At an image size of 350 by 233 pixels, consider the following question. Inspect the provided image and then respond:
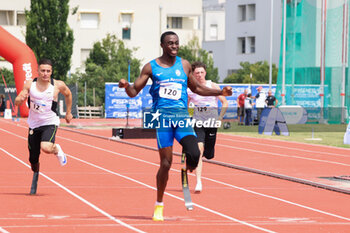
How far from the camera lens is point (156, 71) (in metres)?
8.65

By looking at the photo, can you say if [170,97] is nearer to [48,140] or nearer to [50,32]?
[48,140]

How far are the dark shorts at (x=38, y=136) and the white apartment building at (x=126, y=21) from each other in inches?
2103

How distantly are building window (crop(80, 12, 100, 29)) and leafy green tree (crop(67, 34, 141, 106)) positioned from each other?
571cm

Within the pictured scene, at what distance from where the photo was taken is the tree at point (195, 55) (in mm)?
62562

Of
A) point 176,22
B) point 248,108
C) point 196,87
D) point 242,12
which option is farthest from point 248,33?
point 196,87

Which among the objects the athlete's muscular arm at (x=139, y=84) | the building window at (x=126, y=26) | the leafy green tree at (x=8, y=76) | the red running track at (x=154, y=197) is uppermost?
the building window at (x=126, y=26)

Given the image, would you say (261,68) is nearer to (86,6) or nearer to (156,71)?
(86,6)

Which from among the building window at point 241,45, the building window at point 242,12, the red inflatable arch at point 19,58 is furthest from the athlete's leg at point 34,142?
the building window at point 241,45

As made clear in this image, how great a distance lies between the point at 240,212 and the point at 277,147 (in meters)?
13.6

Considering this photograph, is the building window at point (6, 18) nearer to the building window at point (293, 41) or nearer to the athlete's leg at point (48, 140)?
the building window at point (293, 41)

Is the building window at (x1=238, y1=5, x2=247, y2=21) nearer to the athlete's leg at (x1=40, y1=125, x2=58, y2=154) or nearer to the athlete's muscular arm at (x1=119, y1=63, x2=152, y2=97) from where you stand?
the athlete's leg at (x1=40, y1=125, x2=58, y2=154)

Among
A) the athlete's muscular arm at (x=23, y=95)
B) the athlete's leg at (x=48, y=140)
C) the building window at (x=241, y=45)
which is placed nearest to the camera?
the athlete's muscular arm at (x=23, y=95)

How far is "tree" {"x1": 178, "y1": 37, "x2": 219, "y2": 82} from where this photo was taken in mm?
62562

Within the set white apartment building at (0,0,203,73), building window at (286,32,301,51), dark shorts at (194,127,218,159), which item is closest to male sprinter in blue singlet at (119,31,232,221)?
dark shorts at (194,127,218,159)
